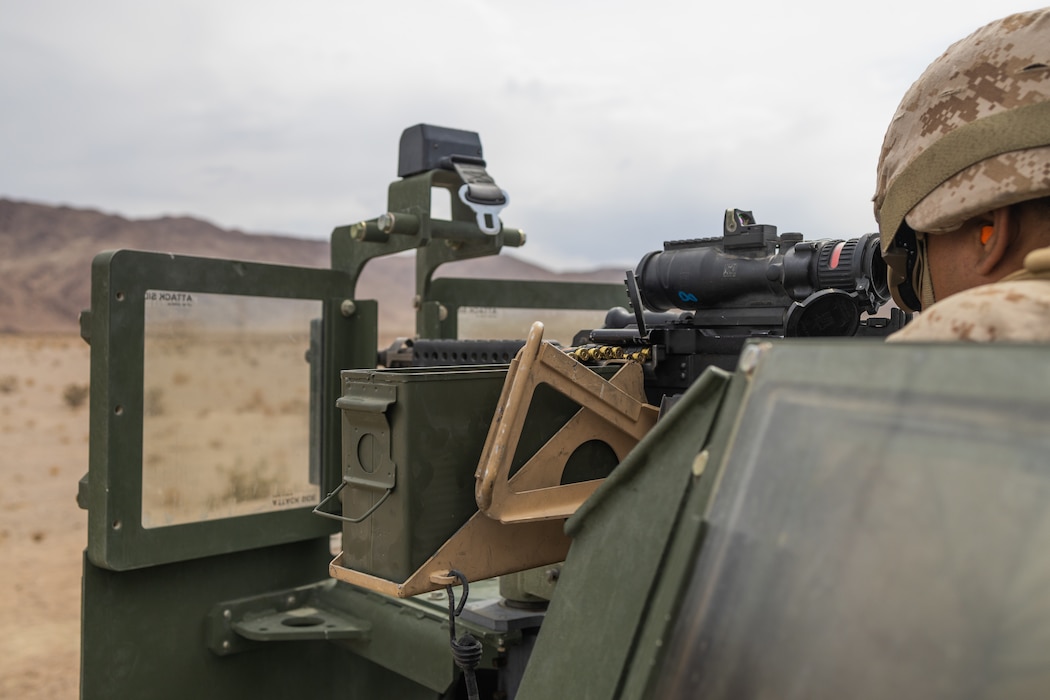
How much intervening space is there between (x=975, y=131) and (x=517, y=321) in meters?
3.67

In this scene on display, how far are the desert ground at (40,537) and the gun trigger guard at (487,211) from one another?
4990mm

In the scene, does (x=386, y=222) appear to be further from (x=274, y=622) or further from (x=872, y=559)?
(x=872, y=559)

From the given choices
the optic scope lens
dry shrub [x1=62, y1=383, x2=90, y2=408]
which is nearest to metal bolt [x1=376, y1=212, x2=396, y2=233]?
the optic scope lens

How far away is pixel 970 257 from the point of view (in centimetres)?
135

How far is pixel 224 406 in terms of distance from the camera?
352 cm

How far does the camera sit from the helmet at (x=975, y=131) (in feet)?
4.05

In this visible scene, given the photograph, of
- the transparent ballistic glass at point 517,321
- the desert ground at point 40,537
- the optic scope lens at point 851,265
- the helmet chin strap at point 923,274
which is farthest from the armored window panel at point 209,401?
the desert ground at point 40,537

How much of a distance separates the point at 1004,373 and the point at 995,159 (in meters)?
0.54

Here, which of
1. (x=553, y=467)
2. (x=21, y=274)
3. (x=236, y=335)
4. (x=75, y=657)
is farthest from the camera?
(x=21, y=274)

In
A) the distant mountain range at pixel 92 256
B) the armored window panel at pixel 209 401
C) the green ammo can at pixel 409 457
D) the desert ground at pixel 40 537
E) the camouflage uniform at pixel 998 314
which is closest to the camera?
the camouflage uniform at pixel 998 314

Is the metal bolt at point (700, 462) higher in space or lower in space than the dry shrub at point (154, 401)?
higher

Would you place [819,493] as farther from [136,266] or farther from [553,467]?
[136,266]

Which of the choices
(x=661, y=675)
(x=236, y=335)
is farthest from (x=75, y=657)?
(x=661, y=675)

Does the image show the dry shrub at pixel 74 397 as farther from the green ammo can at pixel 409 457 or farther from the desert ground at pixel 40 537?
the green ammo can at pixel 409 457
